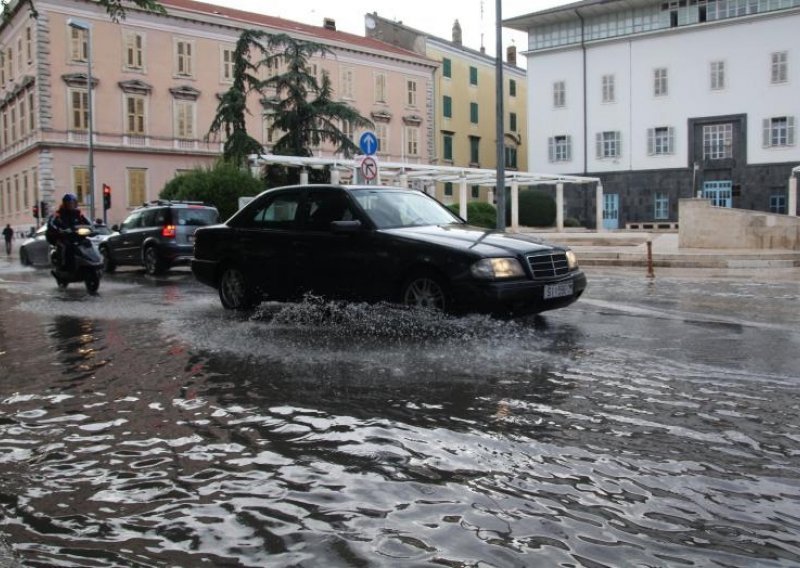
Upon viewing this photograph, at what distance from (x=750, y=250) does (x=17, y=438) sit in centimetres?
2042

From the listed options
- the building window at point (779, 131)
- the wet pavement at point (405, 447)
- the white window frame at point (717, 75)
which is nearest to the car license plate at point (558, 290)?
the wet pavement at point (405, 447)

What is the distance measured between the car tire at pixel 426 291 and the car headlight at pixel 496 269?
37 centimetres

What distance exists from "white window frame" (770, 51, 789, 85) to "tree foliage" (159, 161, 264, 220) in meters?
32.1

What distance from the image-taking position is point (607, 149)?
50.5m

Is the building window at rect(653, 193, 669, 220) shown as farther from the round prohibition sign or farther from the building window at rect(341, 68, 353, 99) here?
the round prohibition sign

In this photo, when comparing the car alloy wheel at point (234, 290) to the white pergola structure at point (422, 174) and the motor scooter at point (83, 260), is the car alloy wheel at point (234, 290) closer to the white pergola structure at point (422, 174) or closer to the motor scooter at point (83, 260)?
the motor scooter at point (83, 260)

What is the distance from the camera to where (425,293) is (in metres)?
8.00

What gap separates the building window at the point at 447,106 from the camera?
61188 millimetres

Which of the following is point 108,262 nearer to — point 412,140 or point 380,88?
point 380,88

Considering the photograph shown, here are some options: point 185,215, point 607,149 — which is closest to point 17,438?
point 185,215

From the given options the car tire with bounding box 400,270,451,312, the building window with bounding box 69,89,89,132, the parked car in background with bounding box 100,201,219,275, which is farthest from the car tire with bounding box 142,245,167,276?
the building window with bounding box 69,89,89,132

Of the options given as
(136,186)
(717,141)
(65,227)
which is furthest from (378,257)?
(717,141)

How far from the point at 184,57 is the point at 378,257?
1685 inches

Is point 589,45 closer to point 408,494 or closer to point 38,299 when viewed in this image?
point 38,299
